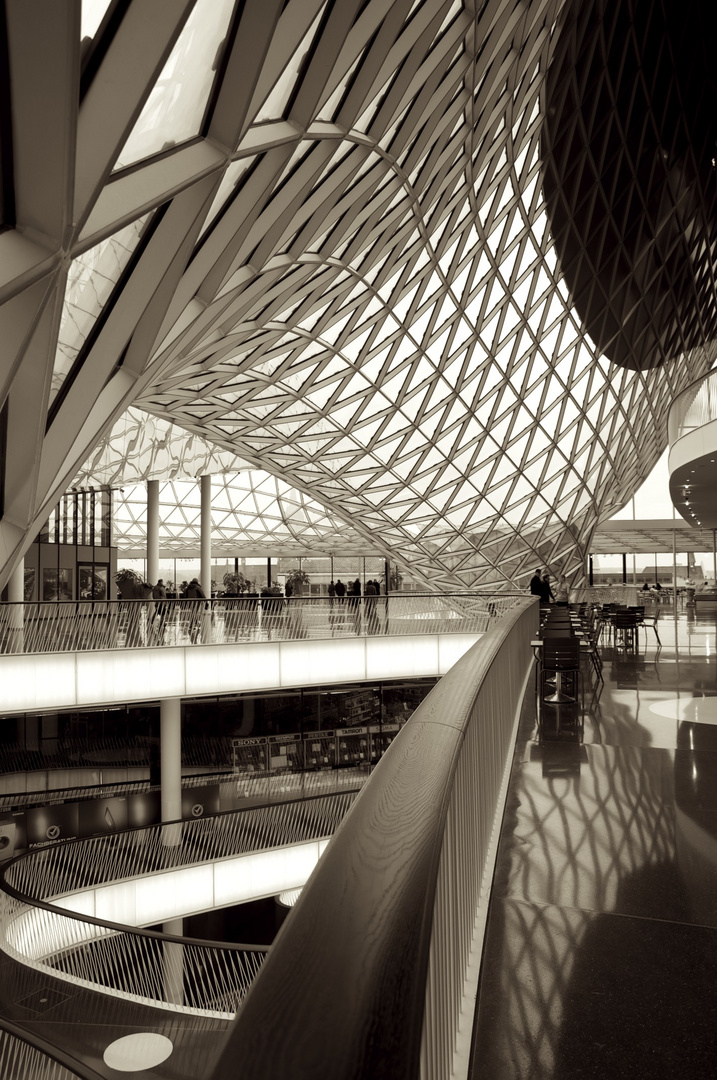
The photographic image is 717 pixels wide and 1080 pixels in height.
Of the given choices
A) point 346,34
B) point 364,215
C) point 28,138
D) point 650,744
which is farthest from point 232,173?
point 364,215

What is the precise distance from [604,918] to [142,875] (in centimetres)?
2244

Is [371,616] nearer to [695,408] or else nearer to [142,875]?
[142,875]

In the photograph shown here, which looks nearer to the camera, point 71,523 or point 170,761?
point 170,761

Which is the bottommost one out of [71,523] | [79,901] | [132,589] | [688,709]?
[79,901]

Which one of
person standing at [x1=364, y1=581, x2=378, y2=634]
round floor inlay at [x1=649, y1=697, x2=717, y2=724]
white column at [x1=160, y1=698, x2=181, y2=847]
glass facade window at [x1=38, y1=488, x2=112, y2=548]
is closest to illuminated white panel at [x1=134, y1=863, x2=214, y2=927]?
white column at [x1=160, y1=698, x2=181, y2=847]

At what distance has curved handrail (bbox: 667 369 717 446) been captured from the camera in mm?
24172

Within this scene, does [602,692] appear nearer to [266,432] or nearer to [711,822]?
[711,822]

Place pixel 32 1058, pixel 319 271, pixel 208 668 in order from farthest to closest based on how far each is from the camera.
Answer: pixel 208 668 → pixel 319 271 → pixel 32 1058

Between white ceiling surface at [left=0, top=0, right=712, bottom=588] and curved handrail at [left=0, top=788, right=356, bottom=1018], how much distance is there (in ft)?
34.0

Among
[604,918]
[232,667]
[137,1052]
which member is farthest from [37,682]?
[604,918]

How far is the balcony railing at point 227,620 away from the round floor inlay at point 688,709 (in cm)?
1177

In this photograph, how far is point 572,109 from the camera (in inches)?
1284

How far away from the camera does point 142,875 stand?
24.8 m

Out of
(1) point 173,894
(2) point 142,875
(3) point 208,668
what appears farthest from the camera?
(3) point 208,668
